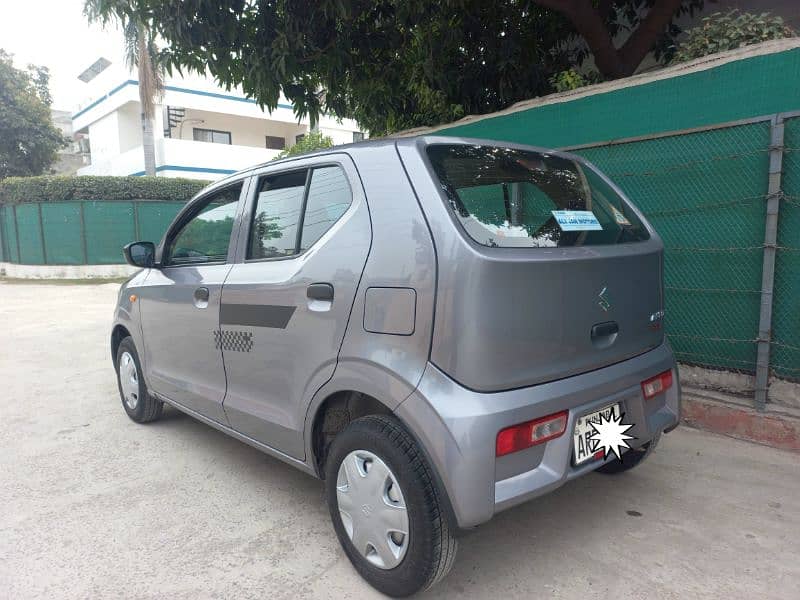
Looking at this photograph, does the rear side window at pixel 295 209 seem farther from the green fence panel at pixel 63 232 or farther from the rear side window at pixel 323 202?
the green fence panel at pixel 63 232

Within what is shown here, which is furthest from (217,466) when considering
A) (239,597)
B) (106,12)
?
(106,12)

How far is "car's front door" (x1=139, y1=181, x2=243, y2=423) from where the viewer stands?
3016 mm

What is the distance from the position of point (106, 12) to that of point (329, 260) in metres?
4.92

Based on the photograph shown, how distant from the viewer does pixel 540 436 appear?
195cm

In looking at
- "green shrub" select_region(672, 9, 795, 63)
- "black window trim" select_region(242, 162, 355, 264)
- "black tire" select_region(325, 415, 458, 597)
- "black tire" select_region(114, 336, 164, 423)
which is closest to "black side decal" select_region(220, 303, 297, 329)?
"black window trim" select_region(242, 162, 355, 264)

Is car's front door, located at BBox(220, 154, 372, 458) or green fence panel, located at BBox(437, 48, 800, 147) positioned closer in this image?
car's front door, located at BBox(220, 154, 372, 458)

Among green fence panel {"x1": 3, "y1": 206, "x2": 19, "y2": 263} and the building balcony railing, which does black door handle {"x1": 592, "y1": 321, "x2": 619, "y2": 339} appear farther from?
the building balcony railing

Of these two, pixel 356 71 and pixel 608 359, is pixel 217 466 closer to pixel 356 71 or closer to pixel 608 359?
pixel 608 359

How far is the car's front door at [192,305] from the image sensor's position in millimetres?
3016

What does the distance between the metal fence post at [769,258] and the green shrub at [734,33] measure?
1.44 meters

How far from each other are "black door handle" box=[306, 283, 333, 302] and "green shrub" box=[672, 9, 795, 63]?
4.07 metres

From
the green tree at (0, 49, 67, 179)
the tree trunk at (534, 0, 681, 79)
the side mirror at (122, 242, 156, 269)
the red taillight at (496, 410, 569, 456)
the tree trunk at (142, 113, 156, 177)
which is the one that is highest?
the green tree at (0, 49, 67, 179)

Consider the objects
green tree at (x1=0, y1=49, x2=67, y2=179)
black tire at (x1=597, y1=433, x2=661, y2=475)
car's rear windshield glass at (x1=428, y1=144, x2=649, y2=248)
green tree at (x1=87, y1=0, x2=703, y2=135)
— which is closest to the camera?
car's rear windshield glass at (x1=428, y1=144, x2=649, y2=248)

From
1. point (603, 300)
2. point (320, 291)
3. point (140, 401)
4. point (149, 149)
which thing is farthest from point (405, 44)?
point (149, 149)
